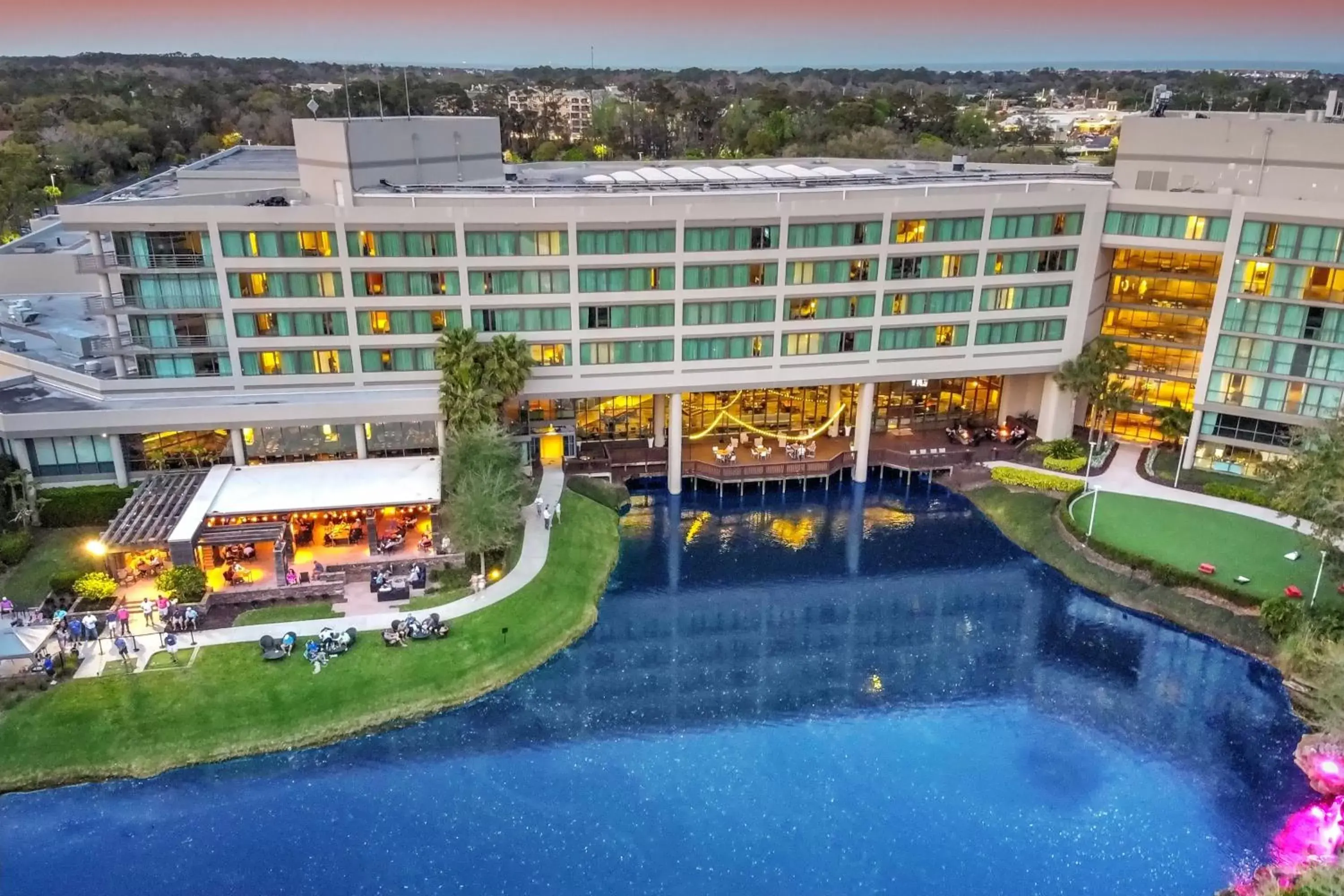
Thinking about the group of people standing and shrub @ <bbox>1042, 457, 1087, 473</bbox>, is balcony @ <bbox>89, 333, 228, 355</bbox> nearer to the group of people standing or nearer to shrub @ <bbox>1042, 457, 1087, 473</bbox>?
the group of people standing

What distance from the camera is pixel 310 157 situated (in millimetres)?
63188

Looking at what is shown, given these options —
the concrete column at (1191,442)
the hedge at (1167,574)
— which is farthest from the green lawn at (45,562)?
the concrete column at (1191,442)

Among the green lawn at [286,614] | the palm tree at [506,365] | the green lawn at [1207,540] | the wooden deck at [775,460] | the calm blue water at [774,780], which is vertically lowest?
the calm blue water at [774,780]

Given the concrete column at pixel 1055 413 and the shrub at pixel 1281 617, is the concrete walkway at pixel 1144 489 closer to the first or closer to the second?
the concrete column at pixel 1055 413

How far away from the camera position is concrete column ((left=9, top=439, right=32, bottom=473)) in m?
53.7

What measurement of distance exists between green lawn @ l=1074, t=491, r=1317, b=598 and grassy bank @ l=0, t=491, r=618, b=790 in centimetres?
3308

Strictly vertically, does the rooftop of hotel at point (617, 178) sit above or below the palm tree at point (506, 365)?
above

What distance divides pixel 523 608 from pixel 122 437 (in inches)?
1079

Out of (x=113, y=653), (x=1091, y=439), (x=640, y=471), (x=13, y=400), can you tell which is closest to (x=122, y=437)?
(x=13, y=400)

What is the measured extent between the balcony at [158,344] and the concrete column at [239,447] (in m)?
5.39

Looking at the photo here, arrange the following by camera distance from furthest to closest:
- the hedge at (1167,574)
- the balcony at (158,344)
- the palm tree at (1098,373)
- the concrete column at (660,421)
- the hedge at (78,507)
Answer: the concrete column at (660,421) → the palm tree at (1098,373) → the balcony at (158,344) → the hedge at (78,507) → the hedge at (1167,574)

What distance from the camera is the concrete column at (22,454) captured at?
5366cm

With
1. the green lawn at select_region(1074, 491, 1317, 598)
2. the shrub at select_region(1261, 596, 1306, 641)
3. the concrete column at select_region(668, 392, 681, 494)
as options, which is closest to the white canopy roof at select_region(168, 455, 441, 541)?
the concrete column at select_region(668, 392, 681, 494)

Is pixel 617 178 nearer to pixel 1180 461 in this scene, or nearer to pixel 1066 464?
pixel 1066 464
